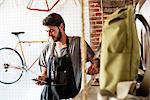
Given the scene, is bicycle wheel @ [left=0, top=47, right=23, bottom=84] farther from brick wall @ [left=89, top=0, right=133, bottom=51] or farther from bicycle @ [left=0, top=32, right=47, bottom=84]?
brick wall @ [left=89, top=0, right=133, bottom=51]

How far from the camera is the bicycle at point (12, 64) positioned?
221cm

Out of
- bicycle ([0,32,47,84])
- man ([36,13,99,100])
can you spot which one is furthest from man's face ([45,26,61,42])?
bicycle ([0,32,47,84])

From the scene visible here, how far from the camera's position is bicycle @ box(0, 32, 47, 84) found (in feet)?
7.24

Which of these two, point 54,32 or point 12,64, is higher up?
point 54,32

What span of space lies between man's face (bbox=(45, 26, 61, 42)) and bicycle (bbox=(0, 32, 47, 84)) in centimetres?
23

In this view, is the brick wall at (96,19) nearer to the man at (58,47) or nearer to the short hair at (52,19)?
the man at (58,47)

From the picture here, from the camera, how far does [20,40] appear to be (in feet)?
7.25

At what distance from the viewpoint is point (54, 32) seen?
7.10 feet

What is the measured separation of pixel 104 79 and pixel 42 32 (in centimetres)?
147

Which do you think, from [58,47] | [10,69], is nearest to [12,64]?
[10,69]

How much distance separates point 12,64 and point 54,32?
42 centimetres

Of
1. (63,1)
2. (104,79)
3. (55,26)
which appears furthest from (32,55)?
(104,79)

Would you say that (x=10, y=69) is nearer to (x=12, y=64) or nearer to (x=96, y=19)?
(x=12, y=64)

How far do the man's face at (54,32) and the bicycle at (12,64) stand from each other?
0.23 metres
